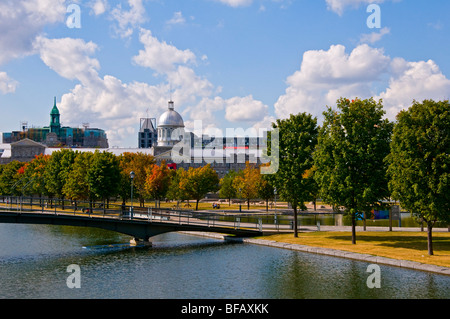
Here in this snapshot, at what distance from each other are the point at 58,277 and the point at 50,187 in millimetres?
64597

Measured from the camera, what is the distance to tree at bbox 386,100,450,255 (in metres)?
34.7

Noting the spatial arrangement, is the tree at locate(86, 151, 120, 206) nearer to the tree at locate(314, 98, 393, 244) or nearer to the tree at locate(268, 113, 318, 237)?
A: the tree at locate(268, 113, 318, 237)

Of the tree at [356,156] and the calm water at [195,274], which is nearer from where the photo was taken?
the calm water at [195,274]

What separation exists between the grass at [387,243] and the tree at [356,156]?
8.00ft

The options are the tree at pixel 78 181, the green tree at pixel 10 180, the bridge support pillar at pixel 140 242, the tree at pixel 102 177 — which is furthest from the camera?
the green tree at pixel 10 180

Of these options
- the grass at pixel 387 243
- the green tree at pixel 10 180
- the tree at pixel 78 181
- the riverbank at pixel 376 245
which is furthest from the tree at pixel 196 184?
the grass at pixel 387 243

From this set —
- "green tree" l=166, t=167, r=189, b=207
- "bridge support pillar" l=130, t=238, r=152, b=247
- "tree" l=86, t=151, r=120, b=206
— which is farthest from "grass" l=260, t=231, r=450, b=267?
"green tree" l=166, t=167, r=189, b=207

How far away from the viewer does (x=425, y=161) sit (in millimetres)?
35656

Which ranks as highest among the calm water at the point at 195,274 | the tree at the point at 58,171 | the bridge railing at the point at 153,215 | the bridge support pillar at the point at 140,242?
the tree at the point at 58,171

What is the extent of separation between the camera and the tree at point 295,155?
4722cm

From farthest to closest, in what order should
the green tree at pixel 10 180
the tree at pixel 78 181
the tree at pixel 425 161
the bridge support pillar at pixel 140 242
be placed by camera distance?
the green tree at pixel 10 180 < the tree at pixel 78 181 < the bridge support pillar at pixel 140 242 < the tree at pixel 425 161

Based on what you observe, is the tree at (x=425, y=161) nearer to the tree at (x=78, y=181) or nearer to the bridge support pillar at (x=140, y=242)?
the bridge support pillar at (x=140, y=242)

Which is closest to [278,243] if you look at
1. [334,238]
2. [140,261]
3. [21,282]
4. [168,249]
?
[334,238]
